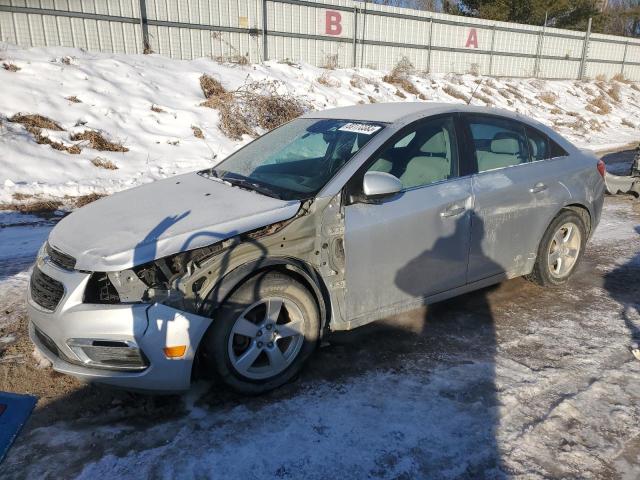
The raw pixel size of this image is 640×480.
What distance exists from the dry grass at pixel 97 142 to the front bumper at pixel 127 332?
24.5ft

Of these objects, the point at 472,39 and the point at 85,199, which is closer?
the point at 85,199

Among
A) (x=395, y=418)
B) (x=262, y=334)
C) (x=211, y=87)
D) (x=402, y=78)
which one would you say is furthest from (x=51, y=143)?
(x=402, y=78)

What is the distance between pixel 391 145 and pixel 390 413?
1.77 metres

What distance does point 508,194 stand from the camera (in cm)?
405

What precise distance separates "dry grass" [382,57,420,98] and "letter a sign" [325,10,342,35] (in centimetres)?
228

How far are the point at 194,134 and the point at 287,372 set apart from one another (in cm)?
873

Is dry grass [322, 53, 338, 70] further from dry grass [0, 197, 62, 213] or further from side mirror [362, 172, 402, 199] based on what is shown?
side mirror [362, 172, 402, 199]

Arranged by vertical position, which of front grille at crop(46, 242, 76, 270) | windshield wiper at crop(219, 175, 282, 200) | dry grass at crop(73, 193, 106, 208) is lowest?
dry grass at crop(73, 193, 106, 208)

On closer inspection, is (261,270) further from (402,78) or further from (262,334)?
(402,78)

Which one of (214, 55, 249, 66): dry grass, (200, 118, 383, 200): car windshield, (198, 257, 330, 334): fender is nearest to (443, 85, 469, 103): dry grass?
(214, 55, 249, 66): dry grass

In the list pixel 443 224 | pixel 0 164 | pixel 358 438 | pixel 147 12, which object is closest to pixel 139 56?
pixel 147 12

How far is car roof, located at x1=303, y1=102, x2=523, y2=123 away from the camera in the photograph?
384 cm

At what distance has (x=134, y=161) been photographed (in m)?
9.49

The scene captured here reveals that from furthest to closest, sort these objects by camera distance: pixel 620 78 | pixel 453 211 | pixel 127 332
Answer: pixel 620 78
pixel 453 211
pixel 127 332
